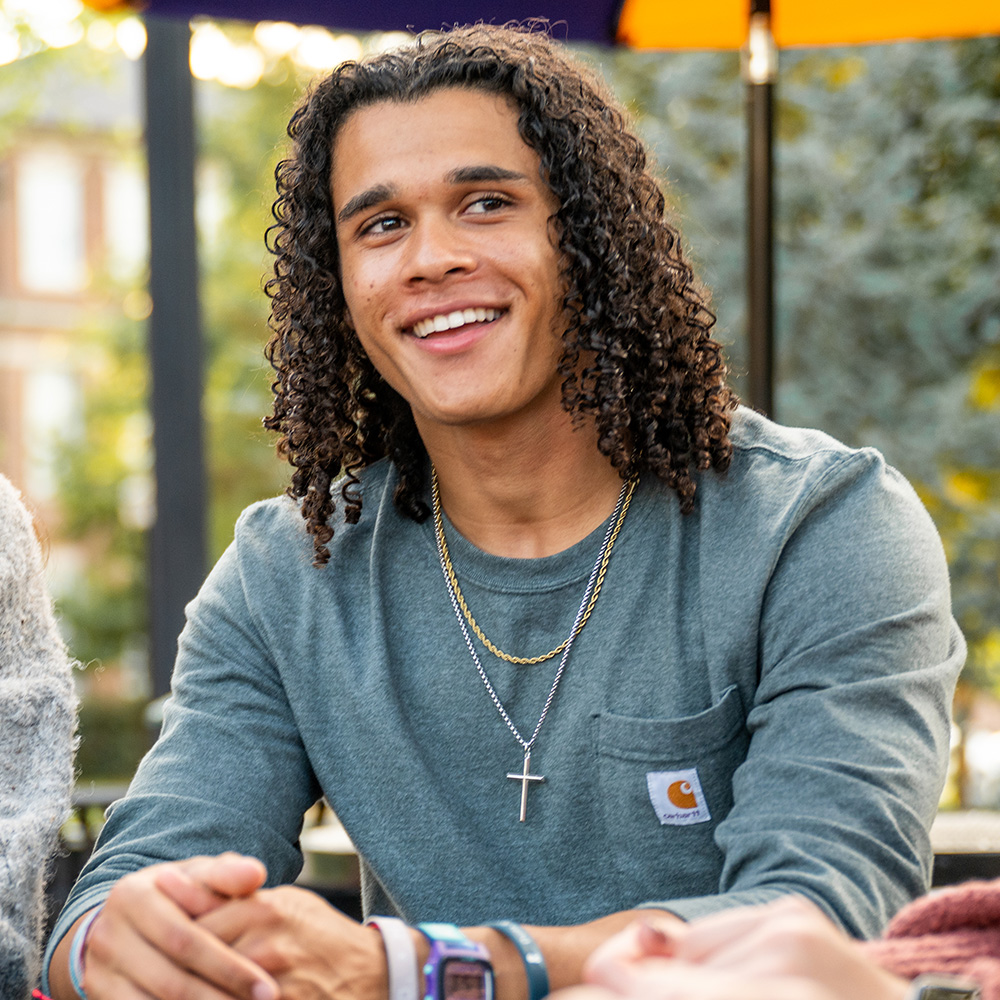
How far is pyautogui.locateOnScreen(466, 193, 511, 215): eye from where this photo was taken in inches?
70.6

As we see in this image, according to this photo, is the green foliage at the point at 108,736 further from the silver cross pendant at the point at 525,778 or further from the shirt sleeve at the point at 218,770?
the silver cross pendant at the point at 525,778

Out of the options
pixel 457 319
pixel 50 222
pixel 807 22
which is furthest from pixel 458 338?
pixel 50 222

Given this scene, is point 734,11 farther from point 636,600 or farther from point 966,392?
point 966,392

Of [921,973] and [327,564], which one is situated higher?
[327,564]

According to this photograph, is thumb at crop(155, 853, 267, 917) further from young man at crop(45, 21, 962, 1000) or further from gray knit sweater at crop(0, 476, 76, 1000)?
gray knit sweater at crop(0, 476, 76, 1000)

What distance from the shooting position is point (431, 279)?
1.78 meters

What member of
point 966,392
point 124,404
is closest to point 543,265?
point 966,392

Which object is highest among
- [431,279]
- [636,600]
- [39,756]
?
[431,279]

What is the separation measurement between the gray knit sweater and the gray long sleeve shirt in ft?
0.36

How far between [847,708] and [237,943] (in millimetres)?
681

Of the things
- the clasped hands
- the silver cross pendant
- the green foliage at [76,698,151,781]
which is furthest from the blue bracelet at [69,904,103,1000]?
the green foliage at [76,698,151,781]

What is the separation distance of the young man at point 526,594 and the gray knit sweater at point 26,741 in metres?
0.08

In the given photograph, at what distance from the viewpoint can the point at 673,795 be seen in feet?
5.17

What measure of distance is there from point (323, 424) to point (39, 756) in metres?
0.69
